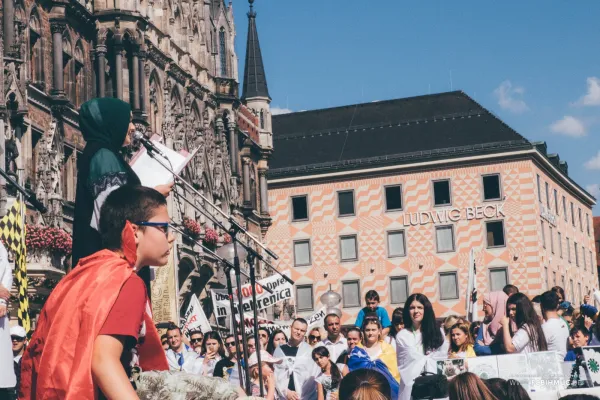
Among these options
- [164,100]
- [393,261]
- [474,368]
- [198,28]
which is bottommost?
[474,368]

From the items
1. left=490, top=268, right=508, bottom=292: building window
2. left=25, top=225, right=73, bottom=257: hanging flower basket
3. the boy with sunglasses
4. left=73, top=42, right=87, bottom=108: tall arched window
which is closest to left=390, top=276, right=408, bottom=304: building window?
left=490, top=268, right=508, bottom=292: building window

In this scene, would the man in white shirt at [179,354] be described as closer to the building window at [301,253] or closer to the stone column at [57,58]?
the stone column at [57,58]

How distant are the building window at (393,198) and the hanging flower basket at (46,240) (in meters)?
33.0

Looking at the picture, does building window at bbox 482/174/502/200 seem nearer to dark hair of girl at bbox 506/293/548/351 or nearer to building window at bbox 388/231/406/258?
building window at bbox 388/231/406/258

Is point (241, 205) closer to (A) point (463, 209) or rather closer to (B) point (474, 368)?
(A) point (463, 209)

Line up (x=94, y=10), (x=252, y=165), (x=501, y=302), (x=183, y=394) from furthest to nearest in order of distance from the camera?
(x=252, y=165) → (x=94, y=10) → (x=501, y=302) → (x=183, y=394)

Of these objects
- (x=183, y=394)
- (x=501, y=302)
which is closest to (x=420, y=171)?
(x=501, y=302)

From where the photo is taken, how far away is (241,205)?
129ft

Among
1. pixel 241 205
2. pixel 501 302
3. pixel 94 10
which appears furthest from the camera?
pixel 241 205

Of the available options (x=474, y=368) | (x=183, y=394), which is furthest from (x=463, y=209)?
(x=183, y=394)

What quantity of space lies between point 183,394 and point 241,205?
116 feet

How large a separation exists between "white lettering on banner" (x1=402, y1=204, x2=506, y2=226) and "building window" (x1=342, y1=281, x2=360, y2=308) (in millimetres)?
3937

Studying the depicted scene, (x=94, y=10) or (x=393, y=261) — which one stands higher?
(x=94, y=10)

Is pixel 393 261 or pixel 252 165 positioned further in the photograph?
pixel 393 261
